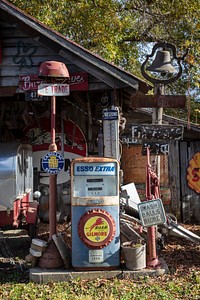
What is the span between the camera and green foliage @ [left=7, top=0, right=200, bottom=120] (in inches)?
577

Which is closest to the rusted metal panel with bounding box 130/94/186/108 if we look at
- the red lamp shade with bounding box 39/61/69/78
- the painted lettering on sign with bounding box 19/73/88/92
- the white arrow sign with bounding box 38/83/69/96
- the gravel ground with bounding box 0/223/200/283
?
the painted lettering on sign with bounding box 19/73/88/92

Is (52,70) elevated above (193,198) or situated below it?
above

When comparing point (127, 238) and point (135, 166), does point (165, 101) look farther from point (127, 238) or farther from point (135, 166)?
point (135, 166)

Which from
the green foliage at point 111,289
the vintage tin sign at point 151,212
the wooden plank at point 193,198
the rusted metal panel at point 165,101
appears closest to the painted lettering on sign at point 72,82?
the rusted metal panel at point 165,101

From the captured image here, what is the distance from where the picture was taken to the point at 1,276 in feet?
22.5

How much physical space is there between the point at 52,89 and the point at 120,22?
9146 mm

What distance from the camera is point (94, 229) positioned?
21.8ft

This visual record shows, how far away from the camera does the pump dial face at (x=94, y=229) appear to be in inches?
261

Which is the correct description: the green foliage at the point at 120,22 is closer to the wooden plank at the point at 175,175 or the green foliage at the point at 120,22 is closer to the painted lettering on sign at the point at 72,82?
the wooden plank at the point at 175,175

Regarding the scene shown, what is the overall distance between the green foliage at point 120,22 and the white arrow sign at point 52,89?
774 cm

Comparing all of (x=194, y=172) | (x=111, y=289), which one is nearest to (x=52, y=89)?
(x=111, y=289)

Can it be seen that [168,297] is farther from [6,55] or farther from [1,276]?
[6,55]

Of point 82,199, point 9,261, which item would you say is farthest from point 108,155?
point 9,261

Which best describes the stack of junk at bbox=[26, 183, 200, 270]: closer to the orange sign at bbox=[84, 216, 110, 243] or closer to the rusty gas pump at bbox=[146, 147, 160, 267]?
the rusty gas pump at bbox=[146, 147, 160, 267]
